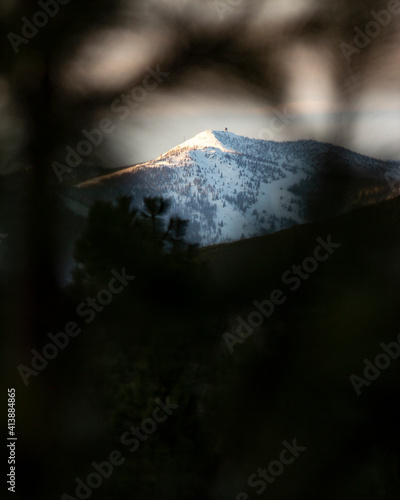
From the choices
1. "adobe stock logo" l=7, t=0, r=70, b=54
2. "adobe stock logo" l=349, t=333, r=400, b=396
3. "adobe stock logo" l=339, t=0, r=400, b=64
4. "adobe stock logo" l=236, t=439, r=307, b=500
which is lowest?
"adobe stock logo" l=236, t=439, r=307, b=500

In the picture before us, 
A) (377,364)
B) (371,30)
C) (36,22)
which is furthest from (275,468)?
(36,22)

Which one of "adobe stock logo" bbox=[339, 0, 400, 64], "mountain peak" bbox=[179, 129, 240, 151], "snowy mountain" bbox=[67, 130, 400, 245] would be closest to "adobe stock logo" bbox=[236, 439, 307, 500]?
"snowy mountain" bbox=[67, 130, 400, 245]

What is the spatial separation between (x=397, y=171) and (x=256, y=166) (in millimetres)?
190

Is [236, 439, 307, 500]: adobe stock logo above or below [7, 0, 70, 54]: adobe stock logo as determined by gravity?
below

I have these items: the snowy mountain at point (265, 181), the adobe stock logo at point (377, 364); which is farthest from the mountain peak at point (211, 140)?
the adobe stock logo at point (377, 364)

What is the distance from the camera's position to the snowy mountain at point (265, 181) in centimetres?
66

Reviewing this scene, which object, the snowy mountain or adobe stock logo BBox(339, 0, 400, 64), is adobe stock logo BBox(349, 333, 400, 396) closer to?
the snowy mountain

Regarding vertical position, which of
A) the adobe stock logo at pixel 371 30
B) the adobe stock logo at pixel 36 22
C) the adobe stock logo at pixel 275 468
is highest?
the adobe stock logo at pixel 371 30

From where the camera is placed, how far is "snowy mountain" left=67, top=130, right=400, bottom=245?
66 cm

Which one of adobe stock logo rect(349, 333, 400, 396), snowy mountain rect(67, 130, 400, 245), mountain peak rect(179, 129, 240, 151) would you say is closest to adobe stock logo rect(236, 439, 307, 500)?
adobe stock logo rect(349, 333, 400, 396)

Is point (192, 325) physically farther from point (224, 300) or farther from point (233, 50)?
point (233, 50)

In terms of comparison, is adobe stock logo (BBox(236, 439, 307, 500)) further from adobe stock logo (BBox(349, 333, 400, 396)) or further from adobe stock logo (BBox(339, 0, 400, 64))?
adobe stock logo (BBox(339, 0, 400, 64))

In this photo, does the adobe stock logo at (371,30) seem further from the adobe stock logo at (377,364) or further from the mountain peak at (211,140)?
the adobe stock logo at (377,364)

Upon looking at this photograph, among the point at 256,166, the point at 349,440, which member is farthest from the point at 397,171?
the point at 349,440
